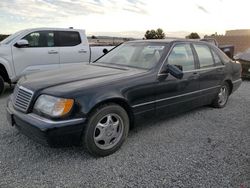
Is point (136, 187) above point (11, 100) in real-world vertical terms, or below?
below

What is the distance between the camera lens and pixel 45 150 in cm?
339

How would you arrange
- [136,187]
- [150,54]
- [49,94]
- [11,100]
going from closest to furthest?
[136,187] → [49,94] → [11,100] → [150,54]

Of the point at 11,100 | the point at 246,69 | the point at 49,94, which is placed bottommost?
the point at 246,69

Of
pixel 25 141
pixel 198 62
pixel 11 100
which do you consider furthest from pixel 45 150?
pixel 198 62

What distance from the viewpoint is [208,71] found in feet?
15.7

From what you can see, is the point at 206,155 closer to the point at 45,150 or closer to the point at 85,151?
the point at 85,151

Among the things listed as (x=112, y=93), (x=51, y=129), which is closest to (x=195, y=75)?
(x=112, y=93)

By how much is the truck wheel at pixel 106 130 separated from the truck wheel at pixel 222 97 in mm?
2694

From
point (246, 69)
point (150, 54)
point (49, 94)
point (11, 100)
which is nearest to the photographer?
point (49, 94)

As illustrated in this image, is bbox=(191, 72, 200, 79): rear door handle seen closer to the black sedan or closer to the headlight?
the black sedan

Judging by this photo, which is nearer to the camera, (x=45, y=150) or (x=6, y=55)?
(x=45, y=150)

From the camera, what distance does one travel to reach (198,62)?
180 inches

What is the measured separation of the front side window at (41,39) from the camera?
258 inches

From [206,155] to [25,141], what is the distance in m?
2.57
